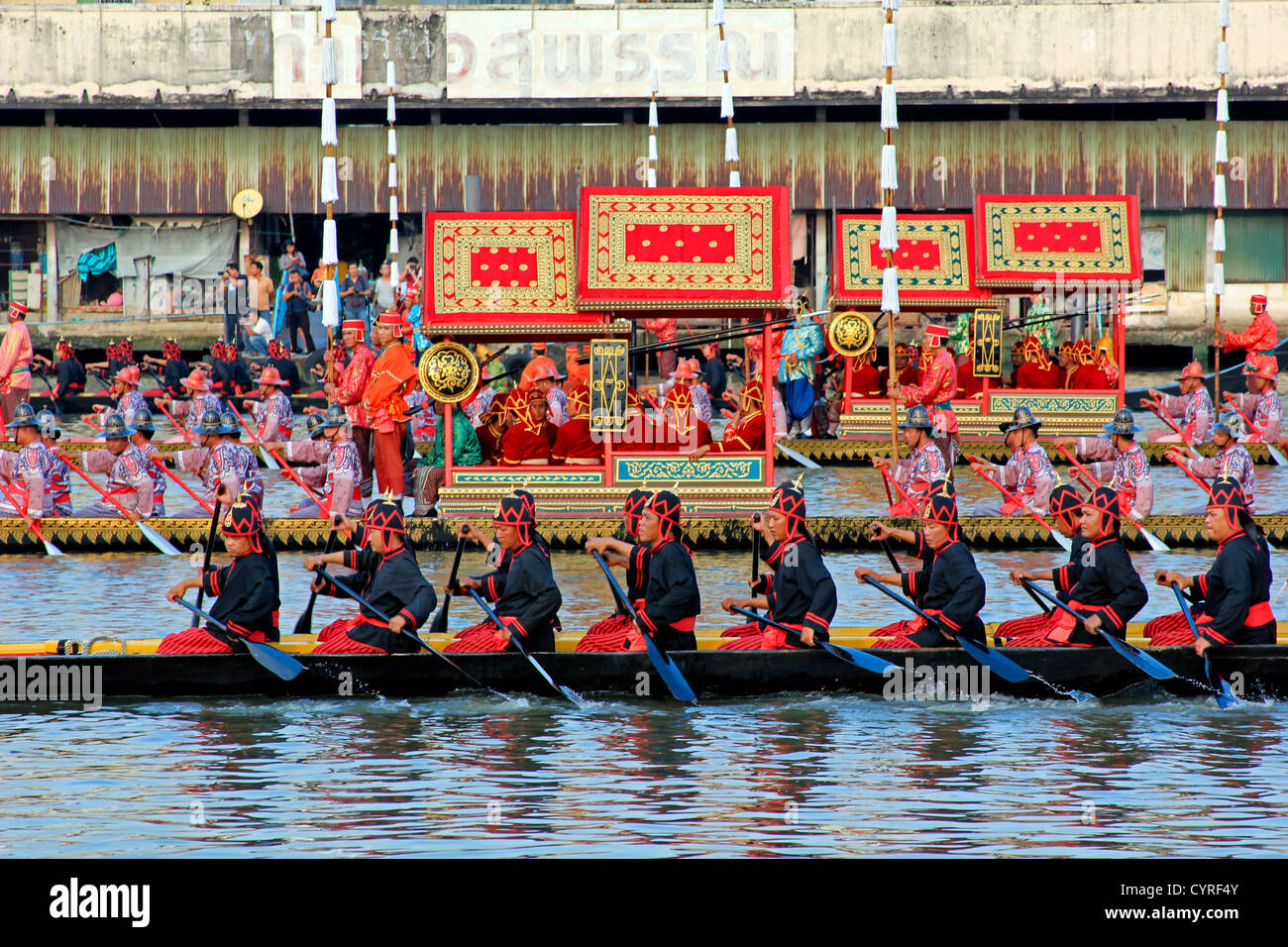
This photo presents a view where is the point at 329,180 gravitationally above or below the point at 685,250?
above

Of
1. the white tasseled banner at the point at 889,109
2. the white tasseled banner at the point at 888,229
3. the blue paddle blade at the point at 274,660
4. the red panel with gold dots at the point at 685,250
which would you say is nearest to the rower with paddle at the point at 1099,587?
the blue paddle blade at the point at 274,660

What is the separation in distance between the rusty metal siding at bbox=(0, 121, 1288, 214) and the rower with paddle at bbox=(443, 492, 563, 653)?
76.1 feet

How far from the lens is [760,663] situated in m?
11.7

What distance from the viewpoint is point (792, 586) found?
11.8 meters

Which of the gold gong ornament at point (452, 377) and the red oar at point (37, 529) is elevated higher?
the gold gong ornament at point (452, 377)

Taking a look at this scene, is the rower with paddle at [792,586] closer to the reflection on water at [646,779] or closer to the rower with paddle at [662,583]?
the rower with paddle at [662,583]

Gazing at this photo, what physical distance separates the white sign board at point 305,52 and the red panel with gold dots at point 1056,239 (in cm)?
1305

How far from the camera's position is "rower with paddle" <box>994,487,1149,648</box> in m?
11.7

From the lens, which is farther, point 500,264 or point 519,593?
point 500,264

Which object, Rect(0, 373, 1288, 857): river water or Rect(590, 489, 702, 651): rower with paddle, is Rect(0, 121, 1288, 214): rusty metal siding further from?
Rect(0, 373, 1288, 857): river water

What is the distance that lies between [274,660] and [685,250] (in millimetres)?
7849

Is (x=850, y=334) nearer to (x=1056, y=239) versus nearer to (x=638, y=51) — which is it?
(x=1056, y=239)

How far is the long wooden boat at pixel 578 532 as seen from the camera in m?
17.6

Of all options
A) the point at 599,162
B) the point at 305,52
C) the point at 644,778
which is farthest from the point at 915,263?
the point at 644,778
